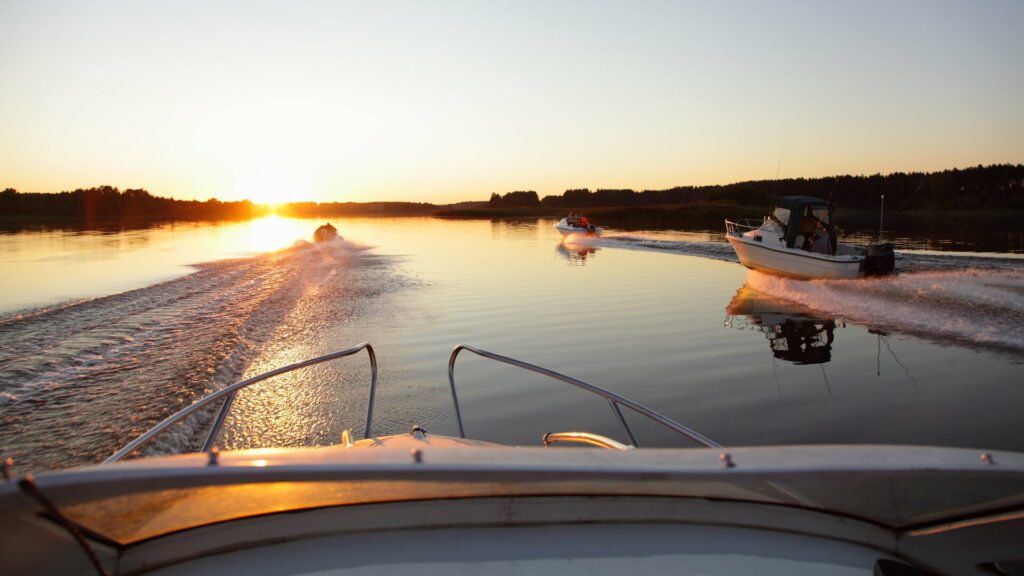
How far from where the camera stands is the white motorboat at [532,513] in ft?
4.86

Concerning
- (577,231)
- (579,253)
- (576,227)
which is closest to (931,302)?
(579,253)

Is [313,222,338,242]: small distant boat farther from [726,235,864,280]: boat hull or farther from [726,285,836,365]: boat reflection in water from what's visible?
[726,285,836,365]: boat reflection in water

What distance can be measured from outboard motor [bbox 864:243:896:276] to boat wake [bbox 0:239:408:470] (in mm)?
13592

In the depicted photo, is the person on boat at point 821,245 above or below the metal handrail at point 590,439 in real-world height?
above

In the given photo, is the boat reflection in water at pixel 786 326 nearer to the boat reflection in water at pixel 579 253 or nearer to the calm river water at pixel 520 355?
the calm river water at pixel 520 355

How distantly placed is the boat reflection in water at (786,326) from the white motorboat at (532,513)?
727 cm

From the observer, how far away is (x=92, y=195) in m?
103

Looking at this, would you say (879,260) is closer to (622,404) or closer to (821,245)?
(821,245)

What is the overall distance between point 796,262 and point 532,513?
17.7 m

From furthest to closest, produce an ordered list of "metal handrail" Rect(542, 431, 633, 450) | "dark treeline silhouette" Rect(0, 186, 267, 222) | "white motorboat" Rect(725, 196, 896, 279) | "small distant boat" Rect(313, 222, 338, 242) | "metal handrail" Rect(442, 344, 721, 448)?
"dark treeline silhouette" Rect(0, 186, 267, 222), "small distant boat" Rect(313, 222, 338, 242), "white motorboat" Rect(725, 196, 896, 279), "metal handrail" Rect(542, 431, 633, 450), "metal handrail" Rect(442, 344, 721, 448)

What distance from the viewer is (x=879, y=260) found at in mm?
15719

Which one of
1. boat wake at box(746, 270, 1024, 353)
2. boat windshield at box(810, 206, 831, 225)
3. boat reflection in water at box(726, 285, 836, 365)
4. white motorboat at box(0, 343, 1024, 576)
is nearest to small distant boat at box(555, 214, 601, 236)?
boat windshield at box(810, 206, 831, 225)

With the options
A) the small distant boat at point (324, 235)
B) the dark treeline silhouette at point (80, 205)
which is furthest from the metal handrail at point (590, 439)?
the dark treeline silhouette at point (80, 205)

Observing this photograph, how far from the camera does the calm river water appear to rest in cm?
581
